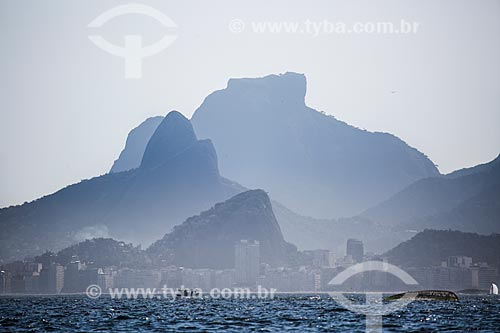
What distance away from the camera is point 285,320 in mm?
128750

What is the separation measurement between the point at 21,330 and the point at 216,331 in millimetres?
25581

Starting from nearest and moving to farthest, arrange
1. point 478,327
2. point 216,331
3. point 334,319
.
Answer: point 216,331 < point 478,327 < point 334,319

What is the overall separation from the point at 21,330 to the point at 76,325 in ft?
37.3

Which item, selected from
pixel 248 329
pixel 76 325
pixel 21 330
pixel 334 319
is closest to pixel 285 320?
pixel 334 319

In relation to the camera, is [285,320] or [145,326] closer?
[145,326]

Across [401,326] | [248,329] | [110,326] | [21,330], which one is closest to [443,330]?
[401,326]

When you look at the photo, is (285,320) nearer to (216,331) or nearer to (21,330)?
(216,331)

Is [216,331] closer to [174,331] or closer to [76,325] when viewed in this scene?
[174,331]

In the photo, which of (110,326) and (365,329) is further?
(110,326)

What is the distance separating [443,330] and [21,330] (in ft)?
177

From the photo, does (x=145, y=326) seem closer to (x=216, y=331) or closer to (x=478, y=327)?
(x=216, y=331)

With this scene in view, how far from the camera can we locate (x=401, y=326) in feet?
361

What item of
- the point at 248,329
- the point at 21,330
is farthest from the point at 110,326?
the point at 248,329

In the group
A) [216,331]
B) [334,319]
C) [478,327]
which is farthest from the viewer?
[334,319]
